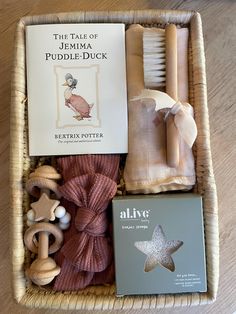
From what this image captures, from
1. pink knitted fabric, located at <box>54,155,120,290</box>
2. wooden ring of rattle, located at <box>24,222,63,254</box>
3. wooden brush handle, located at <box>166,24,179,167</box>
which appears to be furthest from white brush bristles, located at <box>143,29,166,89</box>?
wooden ring of rattle, located at <box>24,222,63,254</box>

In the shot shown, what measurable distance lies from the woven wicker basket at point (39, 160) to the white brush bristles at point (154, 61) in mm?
47

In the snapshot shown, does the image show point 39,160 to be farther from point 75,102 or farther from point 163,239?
point 163,239

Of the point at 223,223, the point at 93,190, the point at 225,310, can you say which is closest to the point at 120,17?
the point at 93,190

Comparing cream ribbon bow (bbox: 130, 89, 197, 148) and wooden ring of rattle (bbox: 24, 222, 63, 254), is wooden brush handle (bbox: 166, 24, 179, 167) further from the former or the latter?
wooden ring of rattle (bbox: 24, 222, 63, 254)

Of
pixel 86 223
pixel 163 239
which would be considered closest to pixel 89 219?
pixel 86 223

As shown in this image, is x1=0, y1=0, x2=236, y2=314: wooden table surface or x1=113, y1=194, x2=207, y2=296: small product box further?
x1=0, y1=0, x2=236, y2=314: wooden table surface

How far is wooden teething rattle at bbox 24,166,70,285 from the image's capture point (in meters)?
0.65

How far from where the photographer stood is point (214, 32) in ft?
2.65

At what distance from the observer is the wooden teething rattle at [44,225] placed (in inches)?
25.5

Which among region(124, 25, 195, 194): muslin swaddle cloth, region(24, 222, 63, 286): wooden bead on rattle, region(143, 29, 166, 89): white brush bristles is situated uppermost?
region(143, 29, 166, 89): white brush bristles

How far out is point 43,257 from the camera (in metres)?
0.65

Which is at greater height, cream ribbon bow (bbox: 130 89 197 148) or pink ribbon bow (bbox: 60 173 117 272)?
cream ribbon bow (bbox: 130 89 197 148)

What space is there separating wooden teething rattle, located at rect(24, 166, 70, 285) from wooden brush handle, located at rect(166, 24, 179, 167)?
0.19 m

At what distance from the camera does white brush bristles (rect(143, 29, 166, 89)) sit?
68 cm
